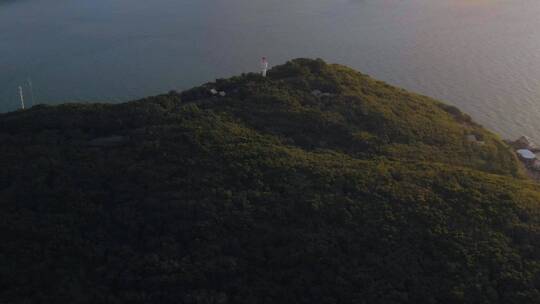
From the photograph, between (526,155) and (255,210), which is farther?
(526,155)

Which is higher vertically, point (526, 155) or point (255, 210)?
point (255, 210)

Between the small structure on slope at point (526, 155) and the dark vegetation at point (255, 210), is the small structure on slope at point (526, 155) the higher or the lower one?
the lower one

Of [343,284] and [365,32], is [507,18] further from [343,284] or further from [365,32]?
[343,284]

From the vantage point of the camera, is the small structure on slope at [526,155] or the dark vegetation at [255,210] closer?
the dark vegetation at [255,210]

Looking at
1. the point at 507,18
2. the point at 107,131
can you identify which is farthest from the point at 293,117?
the point at 507,18

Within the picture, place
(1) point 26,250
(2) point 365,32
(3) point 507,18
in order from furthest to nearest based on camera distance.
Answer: (3) point 507,18, (2) point 365,32, (1) point 26,250

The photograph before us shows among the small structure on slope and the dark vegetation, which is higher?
the dark vegetation

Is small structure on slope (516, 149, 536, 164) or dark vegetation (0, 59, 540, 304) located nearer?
dark vegetation (0, 59, 540, 304)

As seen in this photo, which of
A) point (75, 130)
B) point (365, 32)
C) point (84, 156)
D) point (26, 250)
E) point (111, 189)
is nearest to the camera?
point (26, 250)
